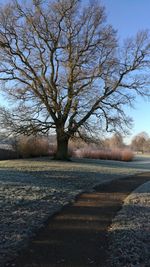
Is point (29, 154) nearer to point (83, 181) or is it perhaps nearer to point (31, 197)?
point (83, 181)

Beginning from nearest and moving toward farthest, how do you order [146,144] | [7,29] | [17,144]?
[7,29] < [17,144] < [146,144]

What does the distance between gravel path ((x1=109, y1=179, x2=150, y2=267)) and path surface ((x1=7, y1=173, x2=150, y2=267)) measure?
0.58 ft

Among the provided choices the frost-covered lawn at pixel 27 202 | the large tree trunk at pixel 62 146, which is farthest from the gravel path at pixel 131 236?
the large tree trunk at pixel 62 146

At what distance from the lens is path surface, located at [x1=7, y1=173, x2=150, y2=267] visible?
5371 millimetres

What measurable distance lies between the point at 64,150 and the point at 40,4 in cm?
1154

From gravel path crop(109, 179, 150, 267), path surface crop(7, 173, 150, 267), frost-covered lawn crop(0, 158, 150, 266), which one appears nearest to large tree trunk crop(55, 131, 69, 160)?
frost-covered lawn crop(0, 158, 150, 266)

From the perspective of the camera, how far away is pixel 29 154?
32031 mm

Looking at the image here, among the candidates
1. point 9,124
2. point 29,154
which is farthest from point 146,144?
point 9,124

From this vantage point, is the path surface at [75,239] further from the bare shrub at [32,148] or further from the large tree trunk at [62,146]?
the bare shrub at [32,148]

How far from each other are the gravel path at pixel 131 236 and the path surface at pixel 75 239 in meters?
0.18

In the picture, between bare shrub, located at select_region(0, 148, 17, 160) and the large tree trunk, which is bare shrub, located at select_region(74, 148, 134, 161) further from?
the large tree trunk

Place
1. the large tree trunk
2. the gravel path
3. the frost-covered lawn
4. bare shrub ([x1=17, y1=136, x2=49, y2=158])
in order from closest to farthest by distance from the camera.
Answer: the gravel path < the frost-covered lawn < the large tree trunk < bare shrub ([x1=17, y1=136, x2=49, y2=158])

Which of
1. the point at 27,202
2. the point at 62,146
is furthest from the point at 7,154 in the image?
the point at 27,202

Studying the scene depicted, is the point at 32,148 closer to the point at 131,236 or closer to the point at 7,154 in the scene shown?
the point at 7,154
